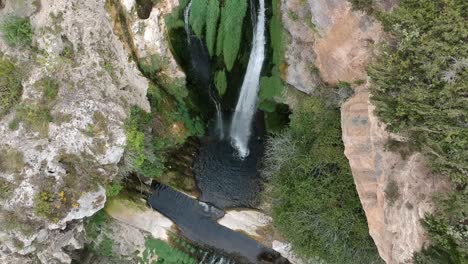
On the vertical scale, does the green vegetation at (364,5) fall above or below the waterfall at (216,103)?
above

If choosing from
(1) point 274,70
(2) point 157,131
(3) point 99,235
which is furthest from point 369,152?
(3) point 99,235

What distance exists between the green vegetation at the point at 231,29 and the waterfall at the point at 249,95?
722 millimetres

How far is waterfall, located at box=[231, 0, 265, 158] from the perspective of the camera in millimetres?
14945

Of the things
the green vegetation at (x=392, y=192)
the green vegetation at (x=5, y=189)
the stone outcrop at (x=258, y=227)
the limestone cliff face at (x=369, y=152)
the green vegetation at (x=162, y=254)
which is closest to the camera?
the limestone cliff face at (x=369, y=152)

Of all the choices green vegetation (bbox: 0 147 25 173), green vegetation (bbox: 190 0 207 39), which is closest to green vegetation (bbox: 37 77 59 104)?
green vegetation (bbox: 0 147 25 173)

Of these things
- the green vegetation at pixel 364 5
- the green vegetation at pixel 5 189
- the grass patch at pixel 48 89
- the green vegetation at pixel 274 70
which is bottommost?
the green vegetation at pixel 5 189

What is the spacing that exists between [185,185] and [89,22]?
27.6ft

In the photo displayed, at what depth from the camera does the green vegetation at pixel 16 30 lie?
13.1 meters

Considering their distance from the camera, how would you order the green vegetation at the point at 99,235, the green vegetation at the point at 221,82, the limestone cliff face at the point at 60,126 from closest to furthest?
the limestone cliff face at the point at 60,126 < the green vegetation at the point at 221,82 < the green vegetation at the point at 99,235

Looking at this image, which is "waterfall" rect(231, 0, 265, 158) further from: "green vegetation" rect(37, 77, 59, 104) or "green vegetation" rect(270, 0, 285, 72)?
"green vegetation" rect(37, 77, 59, 104)

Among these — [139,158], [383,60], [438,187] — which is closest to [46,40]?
Result: [139,158]

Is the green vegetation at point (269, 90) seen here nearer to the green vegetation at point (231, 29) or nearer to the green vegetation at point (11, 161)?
the green vegetation at point (231, 29)

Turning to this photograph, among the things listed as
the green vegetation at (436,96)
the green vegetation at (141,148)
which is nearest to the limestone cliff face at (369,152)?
the green vegetation at (436,96)

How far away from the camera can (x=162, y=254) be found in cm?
1716
